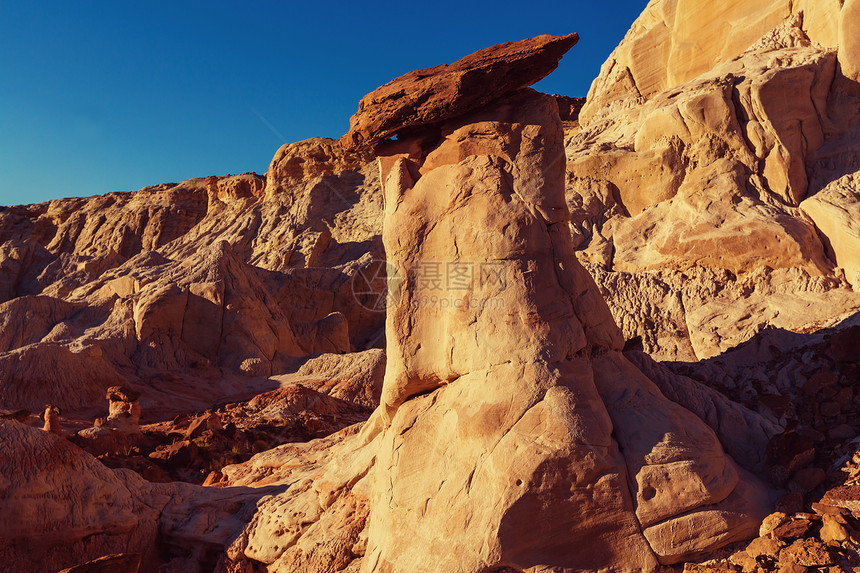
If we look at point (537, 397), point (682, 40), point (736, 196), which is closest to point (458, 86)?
point (537, 397)

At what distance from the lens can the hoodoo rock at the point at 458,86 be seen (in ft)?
15.2

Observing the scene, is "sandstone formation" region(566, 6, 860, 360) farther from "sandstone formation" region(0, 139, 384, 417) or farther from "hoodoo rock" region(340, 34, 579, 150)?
"sandstone formation" region(0, 139, 384, 417)

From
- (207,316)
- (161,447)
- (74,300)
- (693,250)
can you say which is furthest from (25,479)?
(74,300)

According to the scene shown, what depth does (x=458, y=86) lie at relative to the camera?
15.2 ft

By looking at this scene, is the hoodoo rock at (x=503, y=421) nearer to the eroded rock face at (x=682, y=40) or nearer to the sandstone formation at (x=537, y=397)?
the sandstone formation at (x=537, y=397)

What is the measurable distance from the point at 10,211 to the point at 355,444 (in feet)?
133

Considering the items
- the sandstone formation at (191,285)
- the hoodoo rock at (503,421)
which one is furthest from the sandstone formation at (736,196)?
the sandstone formation at (191,285)

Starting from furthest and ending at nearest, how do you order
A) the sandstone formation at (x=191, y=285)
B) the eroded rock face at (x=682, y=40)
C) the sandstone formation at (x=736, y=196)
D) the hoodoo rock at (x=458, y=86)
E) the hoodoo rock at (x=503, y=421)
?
the sandstone formation at (x=191, y=285)
the eroded rock face at (x=682, y=40)
the sandstone formation at (x=736, y=196)
the hoodoo rock at (x=458, y=86)
the hoodoo rock at (x=503, y=421)

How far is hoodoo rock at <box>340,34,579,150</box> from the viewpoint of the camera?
4.64 metres

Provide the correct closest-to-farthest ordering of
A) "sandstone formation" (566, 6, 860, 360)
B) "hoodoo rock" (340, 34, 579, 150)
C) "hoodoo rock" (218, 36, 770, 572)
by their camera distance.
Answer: "hoodoo rock" (218, 36, 770, 572) → "hoodoo rock" (340, 34, 579, 150) → "sandstone formation" (566, 6, 860, 360)

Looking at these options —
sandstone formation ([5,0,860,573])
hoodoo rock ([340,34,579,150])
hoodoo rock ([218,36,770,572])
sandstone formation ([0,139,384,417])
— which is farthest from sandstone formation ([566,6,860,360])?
sandstone formation ([0,139,384,417])

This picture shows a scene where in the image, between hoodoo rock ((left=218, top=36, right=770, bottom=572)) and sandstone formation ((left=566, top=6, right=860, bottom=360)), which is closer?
hoodoo rock ((left=218, top=36, right=770, bottom=572))

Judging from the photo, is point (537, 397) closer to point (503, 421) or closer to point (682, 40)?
point (503, 421)

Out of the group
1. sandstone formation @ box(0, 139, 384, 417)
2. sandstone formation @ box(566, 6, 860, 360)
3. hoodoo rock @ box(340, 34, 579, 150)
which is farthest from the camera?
sandstone formation @ box(0, 139, 384, 417)
